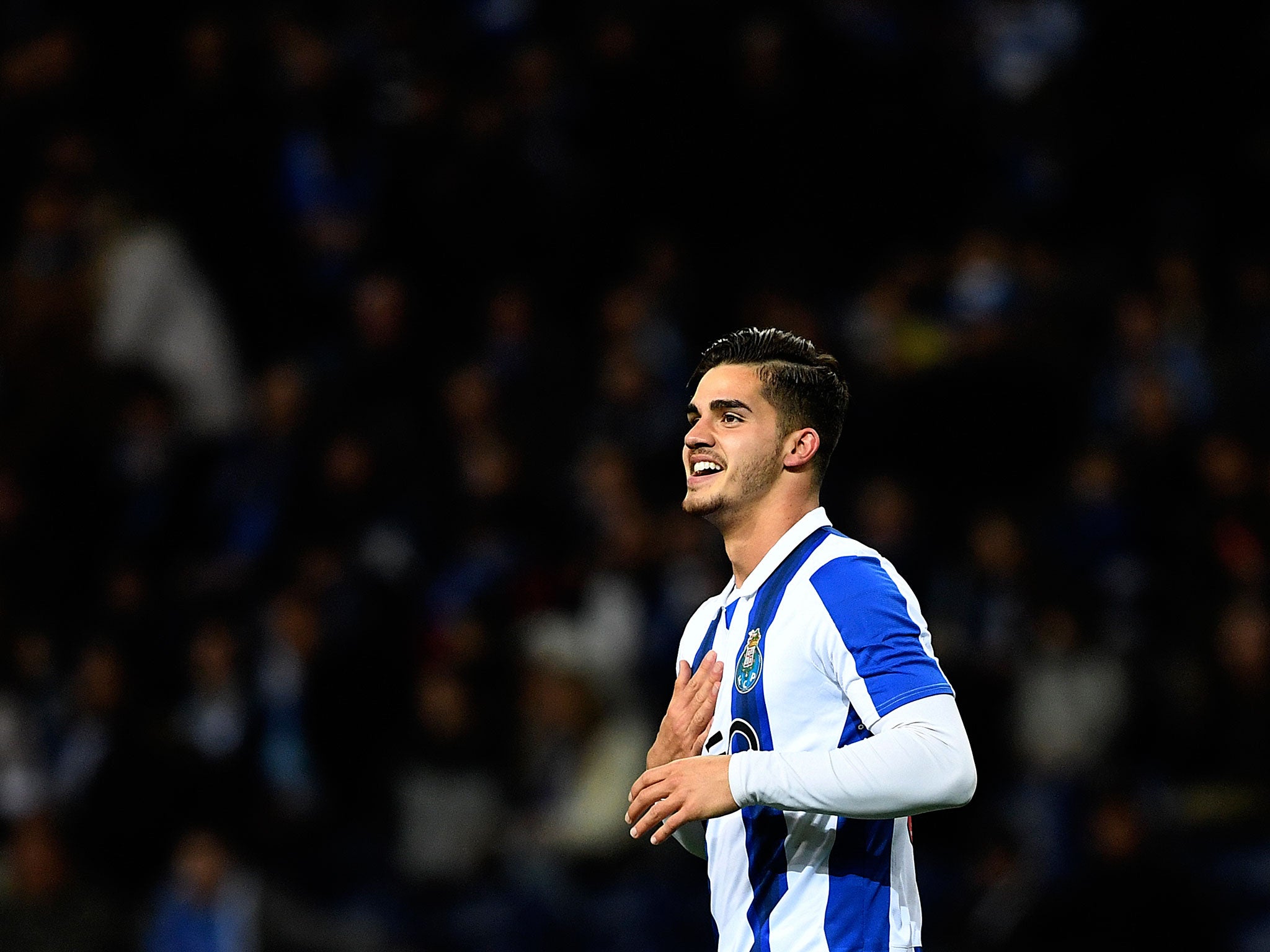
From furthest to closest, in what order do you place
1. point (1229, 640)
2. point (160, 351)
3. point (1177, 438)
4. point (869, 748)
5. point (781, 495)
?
point (160, 351) < point (1177, 438) < point (1229, 640) < point (781, 495) < point (869, 748)

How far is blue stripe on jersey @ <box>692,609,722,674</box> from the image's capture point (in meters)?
4.11

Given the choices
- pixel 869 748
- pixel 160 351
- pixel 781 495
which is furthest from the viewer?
pixel 160 351

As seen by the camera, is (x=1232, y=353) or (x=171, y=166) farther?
(x=171, y=166)

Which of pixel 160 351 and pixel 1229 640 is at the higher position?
pixel 160 351

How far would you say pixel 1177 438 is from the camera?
29.8ft

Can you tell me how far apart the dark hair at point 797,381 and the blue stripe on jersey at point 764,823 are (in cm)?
28

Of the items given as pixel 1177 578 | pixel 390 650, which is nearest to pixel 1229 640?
pixel 1177 578

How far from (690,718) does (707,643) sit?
13.4 inches

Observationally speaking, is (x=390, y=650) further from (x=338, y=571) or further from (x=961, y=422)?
(x=961, y=422)

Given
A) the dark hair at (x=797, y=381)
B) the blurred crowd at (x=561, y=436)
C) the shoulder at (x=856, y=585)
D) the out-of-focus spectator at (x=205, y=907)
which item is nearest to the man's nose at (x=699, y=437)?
the dark hair at (x=797, y=381)

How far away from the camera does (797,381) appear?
3.98m

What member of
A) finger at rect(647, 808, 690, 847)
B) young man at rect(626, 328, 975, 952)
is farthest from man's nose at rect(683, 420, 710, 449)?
finger at rect(647, 808, 690, 847)

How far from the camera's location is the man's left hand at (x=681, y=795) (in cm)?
344

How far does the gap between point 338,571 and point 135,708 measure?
1.30 meters
